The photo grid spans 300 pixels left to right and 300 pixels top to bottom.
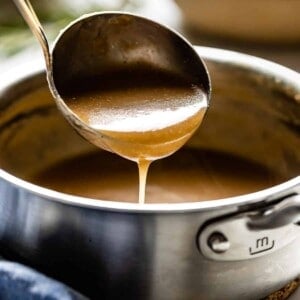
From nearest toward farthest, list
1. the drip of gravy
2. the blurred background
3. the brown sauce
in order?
the drip of gravy < the brown sauce < the blurred background

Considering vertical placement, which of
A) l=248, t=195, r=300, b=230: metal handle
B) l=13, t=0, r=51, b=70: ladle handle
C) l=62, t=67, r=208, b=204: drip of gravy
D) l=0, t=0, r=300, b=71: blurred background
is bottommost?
l=0, t=0, r=300, b=71: blurred background

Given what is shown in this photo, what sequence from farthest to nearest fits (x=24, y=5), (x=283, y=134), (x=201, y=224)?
(x=283, y=134)
(x=24, y=5)
(x=201, y=224)

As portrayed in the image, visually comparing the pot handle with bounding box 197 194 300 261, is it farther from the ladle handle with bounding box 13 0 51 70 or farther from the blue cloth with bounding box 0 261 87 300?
the ladle handle with bounding box 13 0 51 70

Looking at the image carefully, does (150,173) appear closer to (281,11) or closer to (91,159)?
Result: (91,159)

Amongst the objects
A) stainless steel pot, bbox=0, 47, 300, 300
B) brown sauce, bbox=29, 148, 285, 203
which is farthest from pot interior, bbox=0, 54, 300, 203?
stainless steel pot, bbox=0, 47, 300, 300

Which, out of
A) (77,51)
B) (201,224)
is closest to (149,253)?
(201,224)

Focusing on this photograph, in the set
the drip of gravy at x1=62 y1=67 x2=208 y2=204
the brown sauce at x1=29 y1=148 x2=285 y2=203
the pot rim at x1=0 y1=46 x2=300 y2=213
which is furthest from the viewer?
the brown sauce at x1=29 y1=148 x2=285 y2=203

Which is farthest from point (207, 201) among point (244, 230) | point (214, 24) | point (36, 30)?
point (214, 24)

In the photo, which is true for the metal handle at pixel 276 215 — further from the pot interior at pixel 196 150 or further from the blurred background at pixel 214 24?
the blurred background at pixel 214 24
